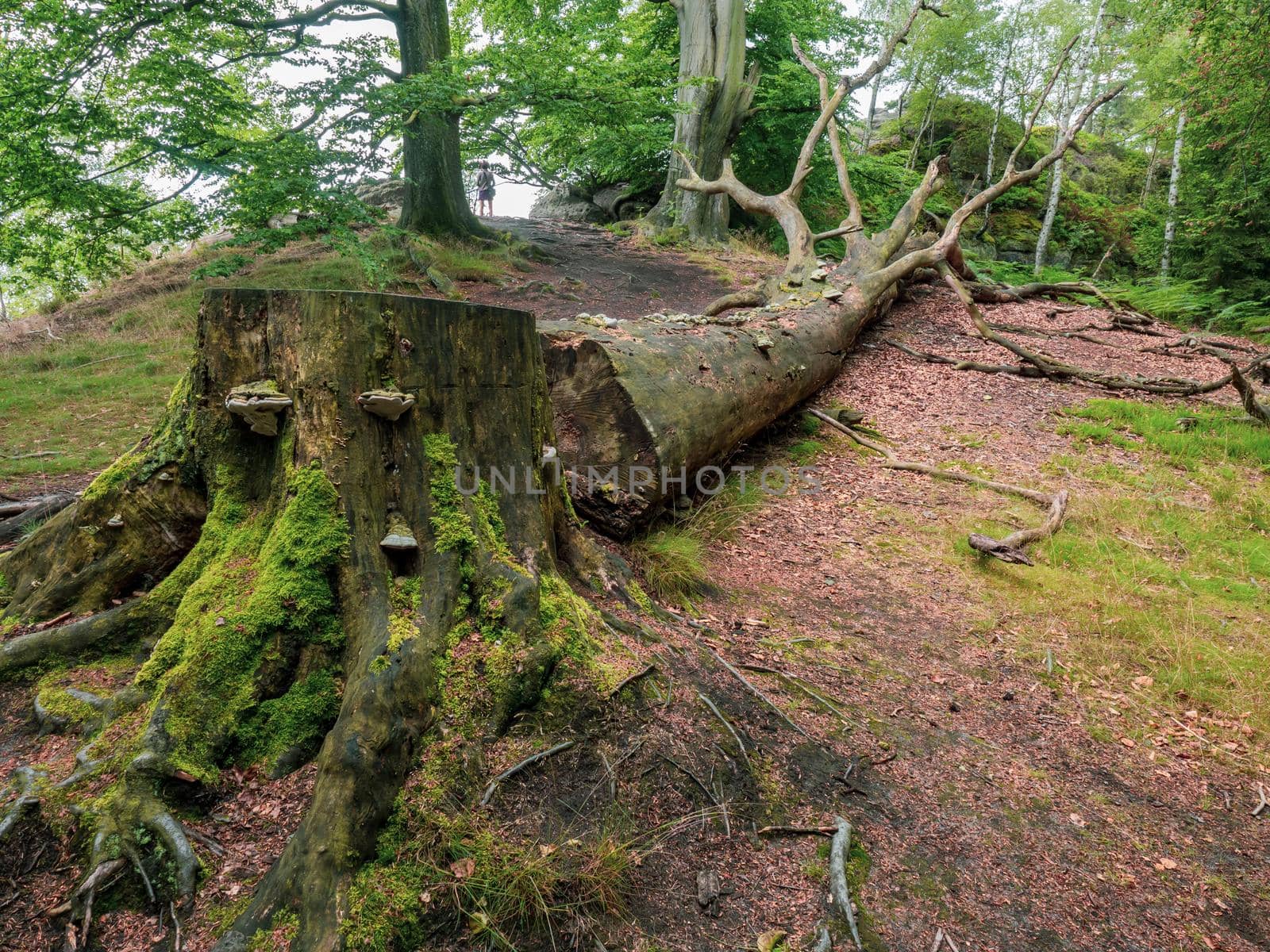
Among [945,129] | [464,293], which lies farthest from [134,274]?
[945,129]

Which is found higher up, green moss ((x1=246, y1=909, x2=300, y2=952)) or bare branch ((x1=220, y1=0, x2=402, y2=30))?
bare branch ((x1=220, y1=0, x2=402, y2=30))

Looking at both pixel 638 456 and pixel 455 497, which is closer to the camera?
pixel 455 497

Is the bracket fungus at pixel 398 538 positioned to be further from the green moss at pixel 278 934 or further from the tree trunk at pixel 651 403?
the tree trunk at pixel 651 403

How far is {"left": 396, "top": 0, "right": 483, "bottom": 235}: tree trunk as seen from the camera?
448 inches

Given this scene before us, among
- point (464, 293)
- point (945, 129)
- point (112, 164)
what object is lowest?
point (464, 293)

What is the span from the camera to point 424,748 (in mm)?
1971

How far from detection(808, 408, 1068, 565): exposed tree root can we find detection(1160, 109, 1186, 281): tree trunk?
11.3 meters

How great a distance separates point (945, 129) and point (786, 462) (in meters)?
23.0

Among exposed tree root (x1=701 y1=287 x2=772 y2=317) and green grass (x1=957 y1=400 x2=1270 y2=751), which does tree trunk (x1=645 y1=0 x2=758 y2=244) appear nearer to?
exposed tree root (x1=701 y1=287 x2=772 y2=317)

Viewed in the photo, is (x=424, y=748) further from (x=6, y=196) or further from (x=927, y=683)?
(x=6, y=196)

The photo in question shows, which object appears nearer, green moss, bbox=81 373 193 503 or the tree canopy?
green moss, bbox=81 373 193 503

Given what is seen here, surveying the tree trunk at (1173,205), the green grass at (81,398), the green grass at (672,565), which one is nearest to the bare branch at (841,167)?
the green grass at (672,565)

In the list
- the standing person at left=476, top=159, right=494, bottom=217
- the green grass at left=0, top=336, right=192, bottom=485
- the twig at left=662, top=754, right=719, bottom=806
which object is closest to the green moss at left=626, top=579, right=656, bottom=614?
the twig at left=662, top=754, right=719, bottom=806

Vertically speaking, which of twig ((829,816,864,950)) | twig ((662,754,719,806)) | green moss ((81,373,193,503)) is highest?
green moss ((81,373,193,503))
